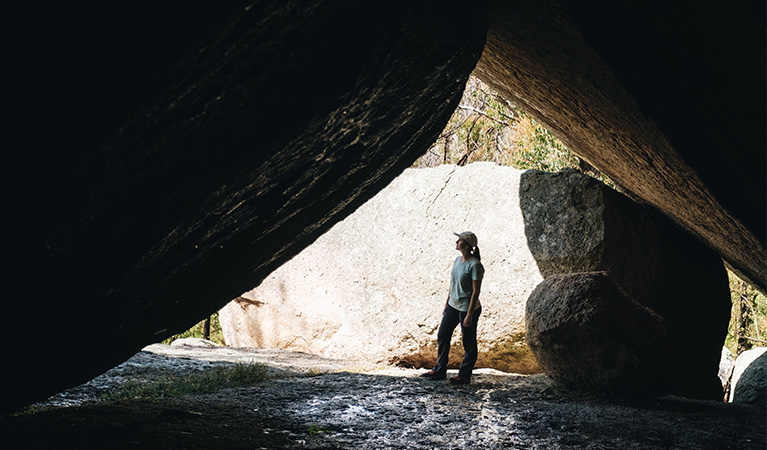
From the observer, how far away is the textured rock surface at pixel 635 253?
809 centimetres

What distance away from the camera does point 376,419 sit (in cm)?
496

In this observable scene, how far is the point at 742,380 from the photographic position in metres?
9.41

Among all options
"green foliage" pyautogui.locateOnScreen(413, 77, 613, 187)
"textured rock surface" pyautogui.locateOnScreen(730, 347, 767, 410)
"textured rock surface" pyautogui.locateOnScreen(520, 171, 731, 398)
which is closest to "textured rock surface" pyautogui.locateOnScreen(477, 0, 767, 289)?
"textured rock surface" pyautogui.locateOnScreen(520, 171, 731, 398)

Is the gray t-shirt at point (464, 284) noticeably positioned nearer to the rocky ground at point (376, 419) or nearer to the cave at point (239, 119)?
the rocky ground at point (376, 419)

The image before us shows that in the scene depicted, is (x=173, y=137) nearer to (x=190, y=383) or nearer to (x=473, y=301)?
(x=190, y=383)

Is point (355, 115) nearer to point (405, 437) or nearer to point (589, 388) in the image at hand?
point (405, 437)

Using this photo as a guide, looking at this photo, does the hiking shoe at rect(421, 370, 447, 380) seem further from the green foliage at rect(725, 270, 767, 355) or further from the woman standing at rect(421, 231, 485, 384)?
the green foliage at rect(725, 270, 767, 355)

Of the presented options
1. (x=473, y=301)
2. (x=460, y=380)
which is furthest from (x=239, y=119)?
(x=460, y=380)

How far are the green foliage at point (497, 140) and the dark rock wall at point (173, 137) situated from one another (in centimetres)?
870

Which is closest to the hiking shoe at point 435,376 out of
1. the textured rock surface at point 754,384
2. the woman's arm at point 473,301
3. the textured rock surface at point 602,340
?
the woman's arm at point 473,301

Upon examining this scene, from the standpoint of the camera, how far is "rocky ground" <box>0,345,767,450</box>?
12.6 ft

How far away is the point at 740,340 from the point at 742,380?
9132mm

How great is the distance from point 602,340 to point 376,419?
105 inches

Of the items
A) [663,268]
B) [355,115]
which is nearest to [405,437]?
[355,115]
